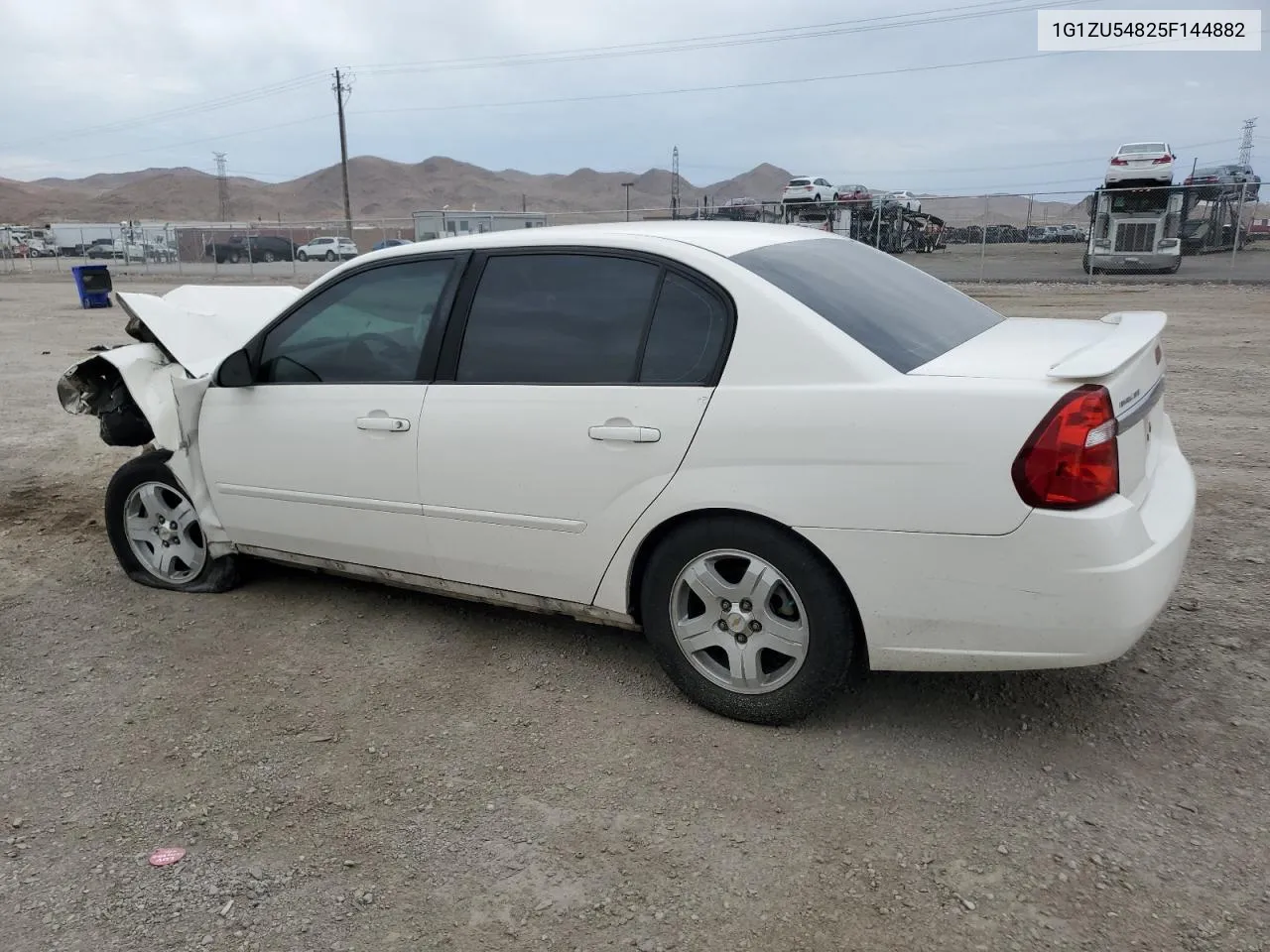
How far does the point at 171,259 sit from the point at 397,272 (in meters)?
43.8

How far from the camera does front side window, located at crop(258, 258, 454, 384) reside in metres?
3.84

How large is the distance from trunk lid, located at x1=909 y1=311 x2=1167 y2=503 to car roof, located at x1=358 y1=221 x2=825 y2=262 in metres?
0.83

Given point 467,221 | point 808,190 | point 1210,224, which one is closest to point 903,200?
point 808,190

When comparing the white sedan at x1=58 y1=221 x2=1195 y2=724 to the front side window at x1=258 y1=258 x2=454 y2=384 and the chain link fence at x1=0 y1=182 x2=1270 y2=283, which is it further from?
the chain link fence at x1=0 y1=182 x2=1270 y2=283

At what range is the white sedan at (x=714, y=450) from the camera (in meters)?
2.75

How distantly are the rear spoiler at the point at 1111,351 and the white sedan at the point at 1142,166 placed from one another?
22572 mm

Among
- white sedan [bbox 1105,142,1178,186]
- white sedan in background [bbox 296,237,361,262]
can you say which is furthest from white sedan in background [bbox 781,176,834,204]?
white sedan in background [bbox 296,237,361,262]

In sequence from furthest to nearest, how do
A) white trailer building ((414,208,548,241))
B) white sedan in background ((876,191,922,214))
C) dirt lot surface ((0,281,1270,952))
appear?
1. white trailer building ((414,208,548,241))
2. white sedan in background ((876,191,922,214))
3. dirt lot surface ((0,281,1270,952))

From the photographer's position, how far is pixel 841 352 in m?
2.98

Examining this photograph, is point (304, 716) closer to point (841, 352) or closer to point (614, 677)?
point (614, 677)

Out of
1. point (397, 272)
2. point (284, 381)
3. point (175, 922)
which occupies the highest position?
point (397, 272)

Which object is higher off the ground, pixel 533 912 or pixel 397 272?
pixel 397 272

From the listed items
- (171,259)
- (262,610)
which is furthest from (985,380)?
(171,259)

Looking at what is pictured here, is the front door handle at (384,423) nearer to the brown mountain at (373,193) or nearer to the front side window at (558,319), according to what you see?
the front side window at (558,319)
